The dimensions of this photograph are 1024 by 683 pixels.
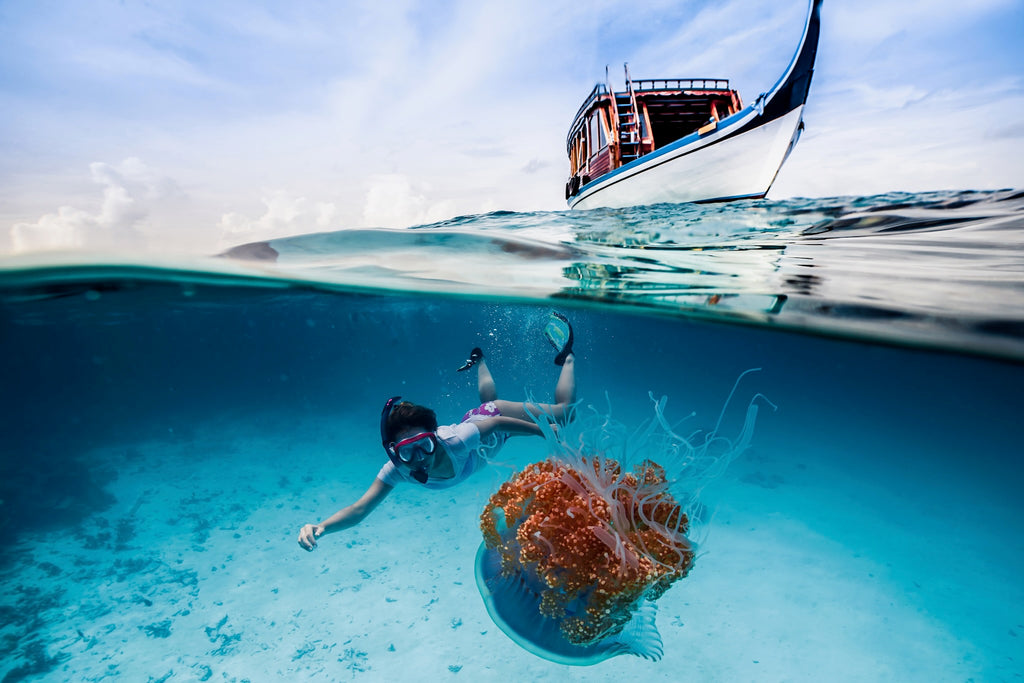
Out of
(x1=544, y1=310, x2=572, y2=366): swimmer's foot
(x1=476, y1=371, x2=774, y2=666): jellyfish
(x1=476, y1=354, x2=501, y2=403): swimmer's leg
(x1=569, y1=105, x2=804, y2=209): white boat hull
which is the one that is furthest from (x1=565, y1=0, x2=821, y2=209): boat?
(x1=476, y1=371, x2=774, y2=666): jellyfish

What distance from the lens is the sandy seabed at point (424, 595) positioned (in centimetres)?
669

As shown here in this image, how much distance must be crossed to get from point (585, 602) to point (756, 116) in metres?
9.80

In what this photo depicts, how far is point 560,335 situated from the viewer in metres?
8.54

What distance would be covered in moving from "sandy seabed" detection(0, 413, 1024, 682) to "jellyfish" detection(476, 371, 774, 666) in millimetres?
598

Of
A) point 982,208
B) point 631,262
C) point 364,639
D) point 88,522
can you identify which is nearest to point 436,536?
point 364,639

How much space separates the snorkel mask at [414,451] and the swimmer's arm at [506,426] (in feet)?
3.55

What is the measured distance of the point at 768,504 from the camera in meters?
11.9

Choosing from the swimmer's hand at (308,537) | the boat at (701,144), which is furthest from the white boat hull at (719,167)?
the swimmer's hand at (308,537)

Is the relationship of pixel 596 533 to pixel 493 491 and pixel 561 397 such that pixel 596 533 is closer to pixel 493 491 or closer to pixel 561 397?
pixel 493 491

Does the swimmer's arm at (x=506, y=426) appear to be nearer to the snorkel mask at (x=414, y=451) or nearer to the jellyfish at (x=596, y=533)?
the snorkel mask at (x=414, y=451)

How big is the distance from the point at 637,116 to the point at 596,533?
15746 millimetres

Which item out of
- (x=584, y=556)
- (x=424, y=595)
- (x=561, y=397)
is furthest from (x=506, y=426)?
(x=424, y=595)

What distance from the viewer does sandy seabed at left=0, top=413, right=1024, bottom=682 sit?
6688 mm

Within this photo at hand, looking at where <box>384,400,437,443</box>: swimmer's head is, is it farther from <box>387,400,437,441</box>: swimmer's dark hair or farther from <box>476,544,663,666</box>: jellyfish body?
<box>476,544,663,666</box>: jellyfish body
